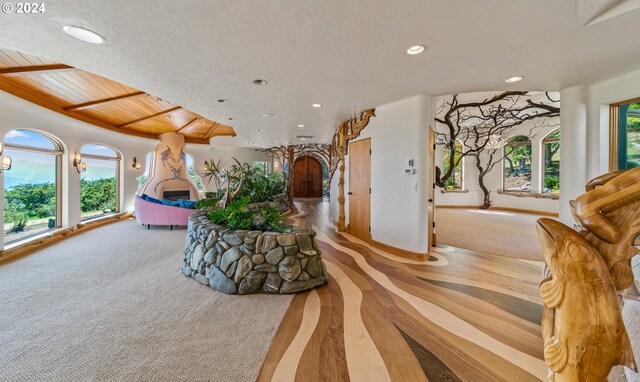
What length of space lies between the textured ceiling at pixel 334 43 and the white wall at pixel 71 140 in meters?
2.83

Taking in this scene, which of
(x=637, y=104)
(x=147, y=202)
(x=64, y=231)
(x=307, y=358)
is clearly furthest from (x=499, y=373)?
(x=64, y=231)

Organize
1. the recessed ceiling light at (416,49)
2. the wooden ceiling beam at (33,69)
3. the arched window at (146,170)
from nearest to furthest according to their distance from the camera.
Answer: the recessed ceiling light at (416,49), the wooden ceiling beam at (33,69), the arched window at (146,170)

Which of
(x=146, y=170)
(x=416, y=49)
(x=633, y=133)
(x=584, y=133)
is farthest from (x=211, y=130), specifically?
(x=633, y=133)

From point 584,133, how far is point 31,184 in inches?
356

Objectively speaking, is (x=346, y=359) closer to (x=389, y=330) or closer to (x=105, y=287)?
(x=389, y=330)

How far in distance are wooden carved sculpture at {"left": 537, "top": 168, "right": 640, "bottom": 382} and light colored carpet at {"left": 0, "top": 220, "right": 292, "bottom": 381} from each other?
5.35 feet

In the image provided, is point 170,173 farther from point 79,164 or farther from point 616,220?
point 616,220

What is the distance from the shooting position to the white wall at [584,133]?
298 centimetres

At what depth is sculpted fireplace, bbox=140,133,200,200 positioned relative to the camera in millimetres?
7316

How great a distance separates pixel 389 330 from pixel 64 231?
22.0 ft

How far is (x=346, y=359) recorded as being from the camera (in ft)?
5.48

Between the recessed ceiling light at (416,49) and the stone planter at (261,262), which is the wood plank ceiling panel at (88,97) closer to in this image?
the stone planter at (261,262)

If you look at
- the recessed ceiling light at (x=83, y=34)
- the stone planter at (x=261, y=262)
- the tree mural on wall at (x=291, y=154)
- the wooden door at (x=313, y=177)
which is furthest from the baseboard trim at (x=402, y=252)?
the wooden door at (x=313, y=177)

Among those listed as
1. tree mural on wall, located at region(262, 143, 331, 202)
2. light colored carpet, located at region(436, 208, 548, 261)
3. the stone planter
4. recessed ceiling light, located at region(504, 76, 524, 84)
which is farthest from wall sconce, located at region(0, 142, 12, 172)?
light colored carpet, located at region(436, 208, 548, 261)
